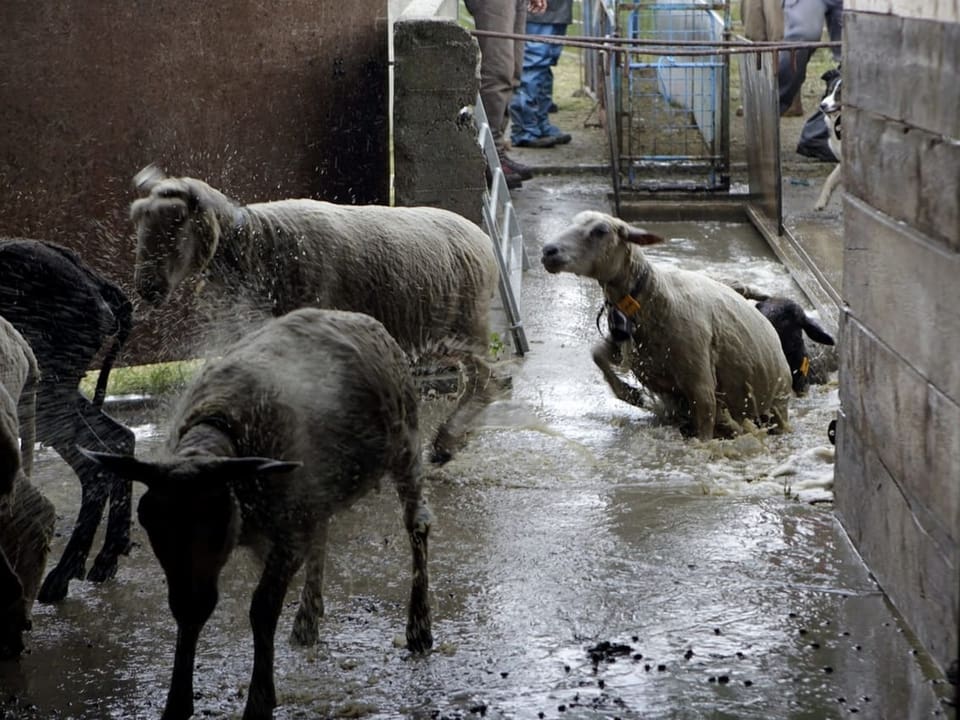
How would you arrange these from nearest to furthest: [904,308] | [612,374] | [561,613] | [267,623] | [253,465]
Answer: [253,465]
[267,623]
[904,308]
[561,613]
[612,374]

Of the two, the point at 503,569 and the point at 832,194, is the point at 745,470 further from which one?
the point at 832,194

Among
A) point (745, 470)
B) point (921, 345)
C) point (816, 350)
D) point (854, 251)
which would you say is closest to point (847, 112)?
point (854, 251)

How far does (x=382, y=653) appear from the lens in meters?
4.75

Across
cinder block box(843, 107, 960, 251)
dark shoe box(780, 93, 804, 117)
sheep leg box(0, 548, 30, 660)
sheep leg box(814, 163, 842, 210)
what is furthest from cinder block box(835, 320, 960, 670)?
dark shoe box(780, 93, 804, 117)

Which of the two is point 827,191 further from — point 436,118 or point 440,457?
point 440,457

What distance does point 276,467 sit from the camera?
12.5ft

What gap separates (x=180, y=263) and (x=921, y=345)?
310 cm

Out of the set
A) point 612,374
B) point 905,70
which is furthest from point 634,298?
point 905,70

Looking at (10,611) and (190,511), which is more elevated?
(190,511)

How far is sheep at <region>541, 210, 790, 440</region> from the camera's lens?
7.45 metres

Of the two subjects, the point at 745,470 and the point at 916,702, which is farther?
the point at 745,470

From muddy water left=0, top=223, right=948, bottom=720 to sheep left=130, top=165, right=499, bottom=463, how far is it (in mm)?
672

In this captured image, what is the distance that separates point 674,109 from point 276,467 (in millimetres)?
11112

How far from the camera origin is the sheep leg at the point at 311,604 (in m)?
4.79
